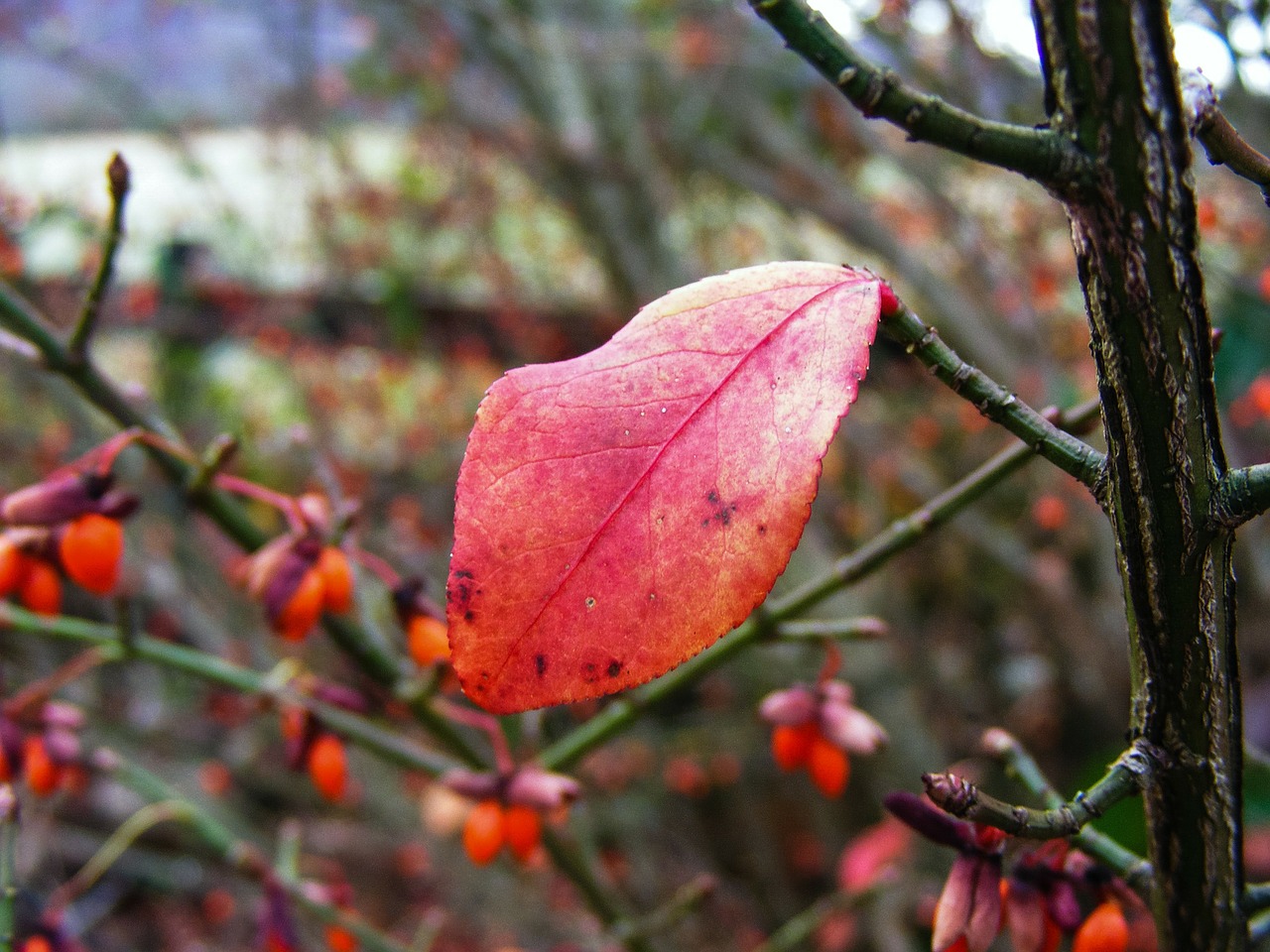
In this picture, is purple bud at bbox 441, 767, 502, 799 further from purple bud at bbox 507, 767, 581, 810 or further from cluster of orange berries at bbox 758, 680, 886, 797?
cluster of orange berries at bbox 758, 680, 886, 797

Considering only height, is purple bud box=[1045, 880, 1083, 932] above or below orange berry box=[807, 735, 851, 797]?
above

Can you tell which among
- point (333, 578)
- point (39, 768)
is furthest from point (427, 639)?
point (39, 768)

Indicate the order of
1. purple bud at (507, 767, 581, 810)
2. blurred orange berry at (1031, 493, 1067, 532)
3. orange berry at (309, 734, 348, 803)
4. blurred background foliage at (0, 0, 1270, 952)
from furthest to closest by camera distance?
blurred orange berry at (1031, 493, 1067, 532), blurred background foliage at (0, 0, 1270, 952), orange berry at (309, 734, 348, 803), purple bud at (507, 767, 581, 810)

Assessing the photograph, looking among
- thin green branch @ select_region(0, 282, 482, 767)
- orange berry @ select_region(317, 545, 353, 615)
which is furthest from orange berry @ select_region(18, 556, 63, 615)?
orange berry @ select_region(317, 545, 353, 615)

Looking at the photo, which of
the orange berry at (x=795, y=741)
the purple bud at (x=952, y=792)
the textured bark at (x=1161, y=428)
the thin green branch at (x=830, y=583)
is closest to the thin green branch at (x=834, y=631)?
the thin green branch at (x=830, y=583)

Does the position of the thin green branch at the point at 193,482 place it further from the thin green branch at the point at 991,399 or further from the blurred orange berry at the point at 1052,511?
the blurred orange berry at the point at 1052,511

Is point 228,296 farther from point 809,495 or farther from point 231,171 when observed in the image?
point 809,495

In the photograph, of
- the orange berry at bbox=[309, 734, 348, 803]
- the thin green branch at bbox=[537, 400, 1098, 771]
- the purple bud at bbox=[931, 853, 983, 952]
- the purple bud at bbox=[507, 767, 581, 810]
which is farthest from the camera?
the orange berry at bbox=[309, 734, 348, 803]
